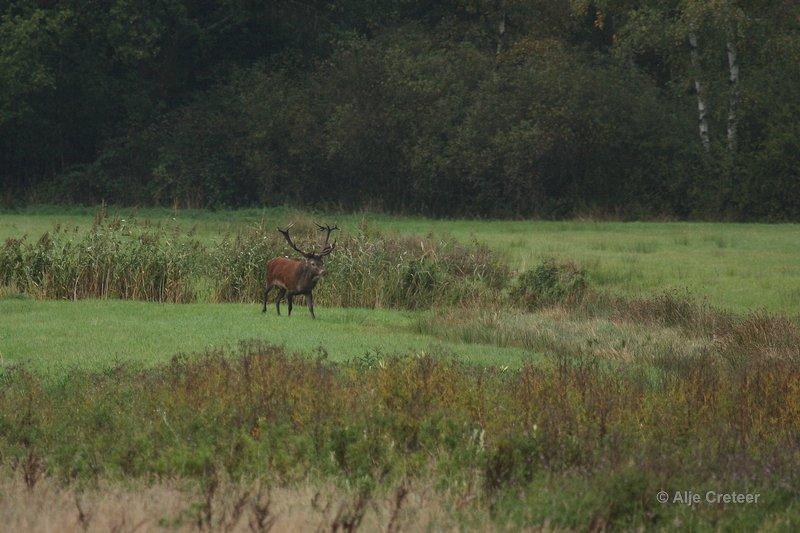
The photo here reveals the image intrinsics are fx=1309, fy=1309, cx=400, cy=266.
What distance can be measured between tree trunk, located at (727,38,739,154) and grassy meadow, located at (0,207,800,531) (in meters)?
21.2

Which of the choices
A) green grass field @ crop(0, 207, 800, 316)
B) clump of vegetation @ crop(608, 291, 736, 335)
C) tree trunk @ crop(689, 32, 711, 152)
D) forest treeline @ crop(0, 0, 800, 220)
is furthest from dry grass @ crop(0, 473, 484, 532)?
tree trunk @ crop(689, 32, 711, 152)

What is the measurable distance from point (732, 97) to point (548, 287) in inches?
948

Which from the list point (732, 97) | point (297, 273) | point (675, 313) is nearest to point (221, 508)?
point (297, 273)

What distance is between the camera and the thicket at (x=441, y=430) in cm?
945

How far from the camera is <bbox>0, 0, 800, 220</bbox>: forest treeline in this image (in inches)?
1698

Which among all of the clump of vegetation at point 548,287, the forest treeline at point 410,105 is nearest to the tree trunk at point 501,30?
the forest treeline at point 410,105

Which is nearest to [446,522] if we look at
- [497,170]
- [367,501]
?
[367,501]

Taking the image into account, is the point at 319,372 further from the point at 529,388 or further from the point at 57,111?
the point at 57,111

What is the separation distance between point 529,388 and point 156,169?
128 ft

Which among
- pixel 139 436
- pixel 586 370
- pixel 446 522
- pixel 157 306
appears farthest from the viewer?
pixel 157 306

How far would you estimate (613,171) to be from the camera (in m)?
45.5

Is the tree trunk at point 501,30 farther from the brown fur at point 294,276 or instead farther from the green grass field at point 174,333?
the brown fur at point 294,276

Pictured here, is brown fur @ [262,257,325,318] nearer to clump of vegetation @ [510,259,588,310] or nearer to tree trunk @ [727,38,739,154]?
clump of vegetation @ [510,259,588,310]

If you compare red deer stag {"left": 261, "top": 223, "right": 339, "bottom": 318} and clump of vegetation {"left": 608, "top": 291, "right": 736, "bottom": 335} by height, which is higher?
red deer stag {"left": 261, "top": 223, "right": 339, "bottom": 318}
